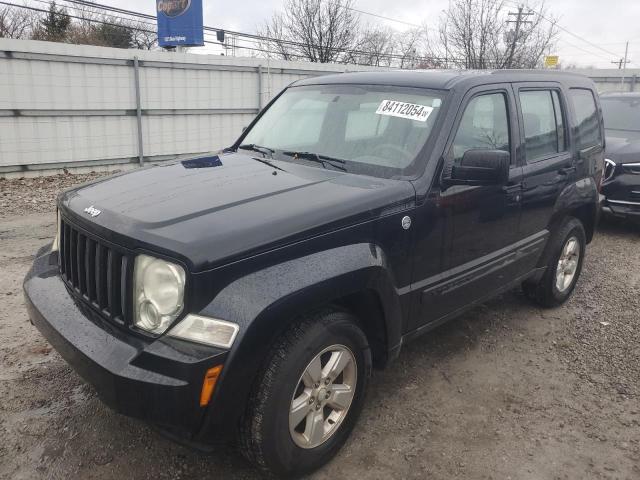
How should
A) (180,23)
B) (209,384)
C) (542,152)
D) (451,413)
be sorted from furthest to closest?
(180,23), (542,152), (451,413), (209,384)

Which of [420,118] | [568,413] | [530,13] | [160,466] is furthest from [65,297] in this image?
[530,13]

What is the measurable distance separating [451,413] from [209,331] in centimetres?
174

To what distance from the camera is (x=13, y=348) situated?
3.66 metres

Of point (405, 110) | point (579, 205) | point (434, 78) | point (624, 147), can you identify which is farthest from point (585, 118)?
point (624, 147)

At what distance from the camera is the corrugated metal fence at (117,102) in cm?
909

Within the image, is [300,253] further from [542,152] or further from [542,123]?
[542,123]

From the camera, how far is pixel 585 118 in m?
4.65

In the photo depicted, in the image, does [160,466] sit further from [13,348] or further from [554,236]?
[554,236]

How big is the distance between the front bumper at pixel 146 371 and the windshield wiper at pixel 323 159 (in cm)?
149

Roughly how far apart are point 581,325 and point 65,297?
12.6ft

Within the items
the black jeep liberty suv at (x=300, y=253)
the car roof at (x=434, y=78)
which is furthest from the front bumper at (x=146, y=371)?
the car roof at (x=434, y=78)

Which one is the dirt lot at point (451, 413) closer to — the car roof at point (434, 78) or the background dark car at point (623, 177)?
the car roof at point (434, 78)

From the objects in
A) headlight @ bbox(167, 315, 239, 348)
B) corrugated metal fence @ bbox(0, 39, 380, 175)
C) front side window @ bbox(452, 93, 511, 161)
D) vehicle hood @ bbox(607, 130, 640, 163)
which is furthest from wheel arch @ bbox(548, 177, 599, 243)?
corrugated metal fence @ bbox(0, 39, 380, 175)

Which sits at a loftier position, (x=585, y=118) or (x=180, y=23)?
(x=180, y=23)
